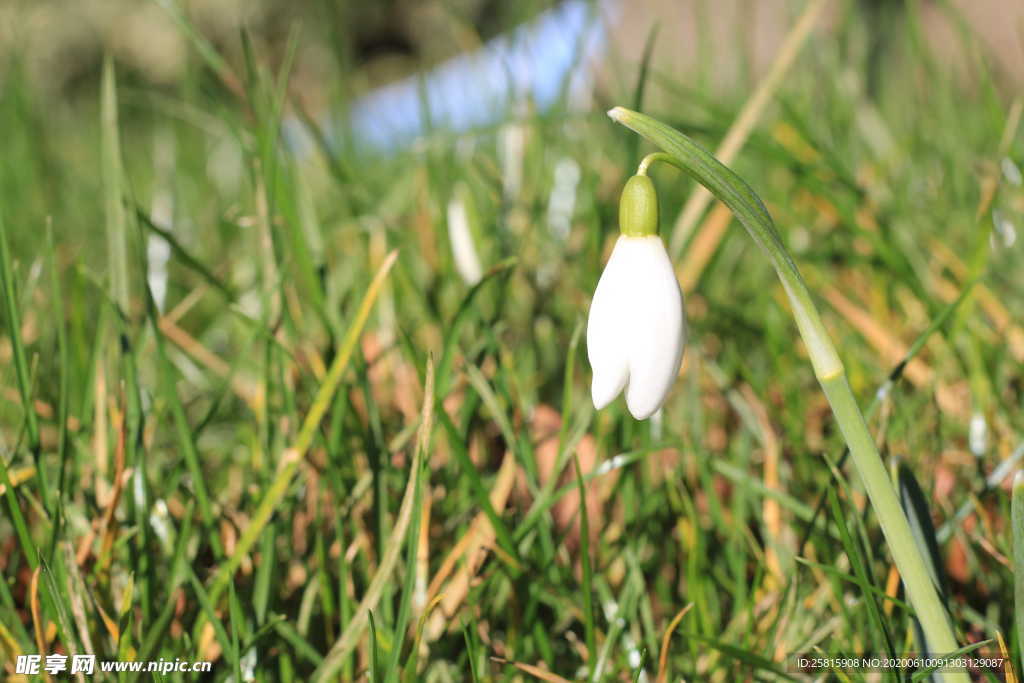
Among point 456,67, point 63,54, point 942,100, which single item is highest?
point 63,54

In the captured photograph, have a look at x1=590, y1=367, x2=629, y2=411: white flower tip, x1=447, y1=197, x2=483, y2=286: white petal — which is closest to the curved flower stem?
x1=590, y1=367, x2=629, y2=411: white flower tip

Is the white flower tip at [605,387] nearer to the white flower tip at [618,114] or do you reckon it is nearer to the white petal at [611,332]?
the white petal at [611,332]

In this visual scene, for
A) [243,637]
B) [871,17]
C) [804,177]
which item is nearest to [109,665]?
[243,637]

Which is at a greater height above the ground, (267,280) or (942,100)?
(942,100)

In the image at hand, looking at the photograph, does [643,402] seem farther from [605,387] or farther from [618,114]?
[618,114]

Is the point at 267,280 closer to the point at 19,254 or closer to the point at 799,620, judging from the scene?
the point at 799,620
